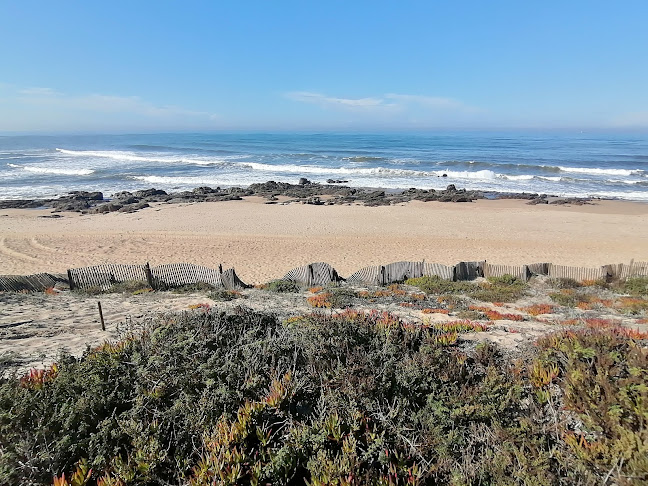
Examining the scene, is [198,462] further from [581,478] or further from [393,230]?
[393,230]

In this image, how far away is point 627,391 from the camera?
3.52 meters

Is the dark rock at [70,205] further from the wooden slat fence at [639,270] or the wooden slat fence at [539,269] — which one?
the wooden slat fence at [639,270]

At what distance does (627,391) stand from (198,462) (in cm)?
362

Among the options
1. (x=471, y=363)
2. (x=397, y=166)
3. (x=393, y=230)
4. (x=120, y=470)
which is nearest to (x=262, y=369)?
(x=120, y=470)

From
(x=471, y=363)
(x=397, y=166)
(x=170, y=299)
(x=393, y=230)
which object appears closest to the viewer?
(x=471, y=363)

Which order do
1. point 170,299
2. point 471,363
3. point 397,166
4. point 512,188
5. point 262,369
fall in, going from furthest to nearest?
point 397,166 → point 512,188 → point 170,299 → point 471,363 → point 262,369

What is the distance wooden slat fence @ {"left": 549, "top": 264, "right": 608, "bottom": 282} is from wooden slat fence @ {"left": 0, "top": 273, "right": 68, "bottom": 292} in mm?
14559

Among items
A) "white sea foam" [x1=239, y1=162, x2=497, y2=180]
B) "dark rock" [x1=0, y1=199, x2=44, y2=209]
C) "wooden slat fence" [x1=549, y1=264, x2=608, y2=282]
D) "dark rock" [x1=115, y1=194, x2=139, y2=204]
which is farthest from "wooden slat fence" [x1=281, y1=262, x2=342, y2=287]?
"white sea foam" [x1=239, y1=162, x2=497, y2=180]

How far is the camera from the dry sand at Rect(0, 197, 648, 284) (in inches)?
655

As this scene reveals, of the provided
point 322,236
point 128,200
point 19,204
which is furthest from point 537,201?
point 19,204

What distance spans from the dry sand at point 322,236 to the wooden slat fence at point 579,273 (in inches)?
134

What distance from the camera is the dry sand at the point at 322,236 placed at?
16625 mm

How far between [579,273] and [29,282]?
52.4ft

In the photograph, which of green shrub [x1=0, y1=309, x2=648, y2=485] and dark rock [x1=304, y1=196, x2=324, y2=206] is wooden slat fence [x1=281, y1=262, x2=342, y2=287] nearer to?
green shrub [x1=0, y1=309, x2=648, y2=485]
